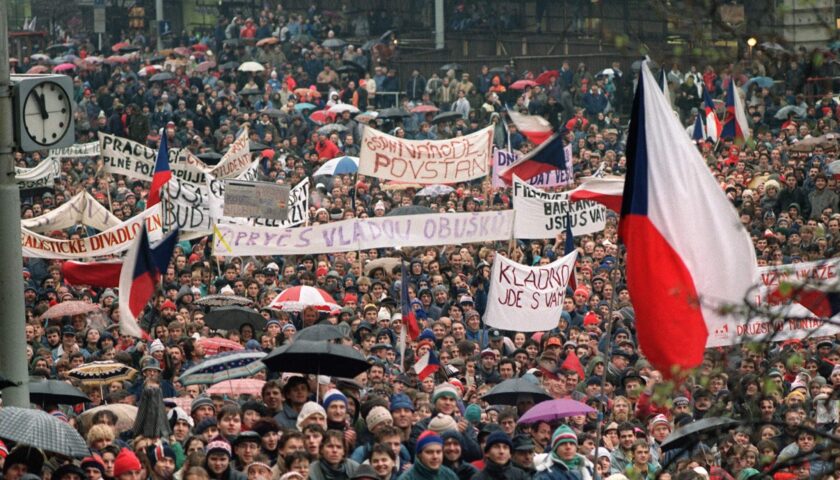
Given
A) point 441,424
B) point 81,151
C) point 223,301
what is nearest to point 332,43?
point 81,151

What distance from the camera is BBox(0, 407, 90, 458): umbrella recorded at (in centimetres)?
876

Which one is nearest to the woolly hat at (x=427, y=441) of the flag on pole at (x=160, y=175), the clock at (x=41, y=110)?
the clock at (x=41, y=110)

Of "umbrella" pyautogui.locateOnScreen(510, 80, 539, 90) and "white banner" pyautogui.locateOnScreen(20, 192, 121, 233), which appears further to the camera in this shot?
"umbrella" pyautogui.locateOnScreen(510, 80, 539, 90)

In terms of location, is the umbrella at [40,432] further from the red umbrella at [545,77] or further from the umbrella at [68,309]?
the red umbrella at [545,77]

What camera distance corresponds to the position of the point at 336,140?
2980 centimetres

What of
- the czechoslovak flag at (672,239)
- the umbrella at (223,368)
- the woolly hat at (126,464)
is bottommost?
the umbrella at (223,368)

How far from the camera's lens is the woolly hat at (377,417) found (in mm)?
10398

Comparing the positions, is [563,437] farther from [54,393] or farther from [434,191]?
[434,191]

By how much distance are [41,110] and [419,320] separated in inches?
344

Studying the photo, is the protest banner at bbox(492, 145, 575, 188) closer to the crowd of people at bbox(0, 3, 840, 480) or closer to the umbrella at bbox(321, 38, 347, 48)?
the crowd of people at bbox(0, 3, 840, 480)

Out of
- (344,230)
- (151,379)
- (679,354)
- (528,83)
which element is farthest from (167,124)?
(679,354)

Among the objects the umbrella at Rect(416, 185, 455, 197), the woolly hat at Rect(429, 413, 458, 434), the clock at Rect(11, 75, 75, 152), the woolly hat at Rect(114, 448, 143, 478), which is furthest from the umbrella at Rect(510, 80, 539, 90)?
the clock at Rect(11, 75, 75, 152)

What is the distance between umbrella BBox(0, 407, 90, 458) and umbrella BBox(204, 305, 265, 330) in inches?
252

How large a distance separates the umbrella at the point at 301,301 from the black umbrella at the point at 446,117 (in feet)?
52.9
